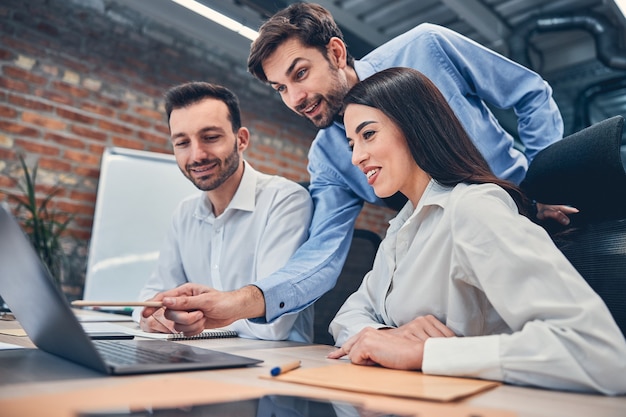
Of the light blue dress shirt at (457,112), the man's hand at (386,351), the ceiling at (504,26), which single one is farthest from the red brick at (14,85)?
the man's hand at (386,351)

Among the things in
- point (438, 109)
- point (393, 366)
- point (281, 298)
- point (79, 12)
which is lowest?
point (393, 366)

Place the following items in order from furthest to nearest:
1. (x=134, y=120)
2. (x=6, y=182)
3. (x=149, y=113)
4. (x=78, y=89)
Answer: (x=149, y=113), (x=134, y=120), (x=78, y=89), (x=6, y=182)

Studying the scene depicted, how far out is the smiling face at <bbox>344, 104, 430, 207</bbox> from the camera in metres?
1.17

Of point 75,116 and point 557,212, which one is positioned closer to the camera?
point 557,212

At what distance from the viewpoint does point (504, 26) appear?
4664 mm

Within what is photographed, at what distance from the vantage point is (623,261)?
3.25 feet

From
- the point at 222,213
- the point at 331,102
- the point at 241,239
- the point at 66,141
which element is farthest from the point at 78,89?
the point at 331,102

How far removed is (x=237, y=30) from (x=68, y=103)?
4.40 feet

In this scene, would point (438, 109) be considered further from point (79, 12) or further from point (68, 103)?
point (79, 12)

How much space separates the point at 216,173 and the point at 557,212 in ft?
4.05

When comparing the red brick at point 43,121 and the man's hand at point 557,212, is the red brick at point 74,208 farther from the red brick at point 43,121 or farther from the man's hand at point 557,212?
the man's hand at point 557,212

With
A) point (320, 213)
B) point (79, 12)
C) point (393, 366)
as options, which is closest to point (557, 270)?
point (393, 366)

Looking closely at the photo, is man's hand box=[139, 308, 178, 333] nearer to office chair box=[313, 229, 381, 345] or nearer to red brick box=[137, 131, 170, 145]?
office chair box=[313, 229, 381, 345]

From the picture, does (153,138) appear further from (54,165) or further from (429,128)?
(429,128)
